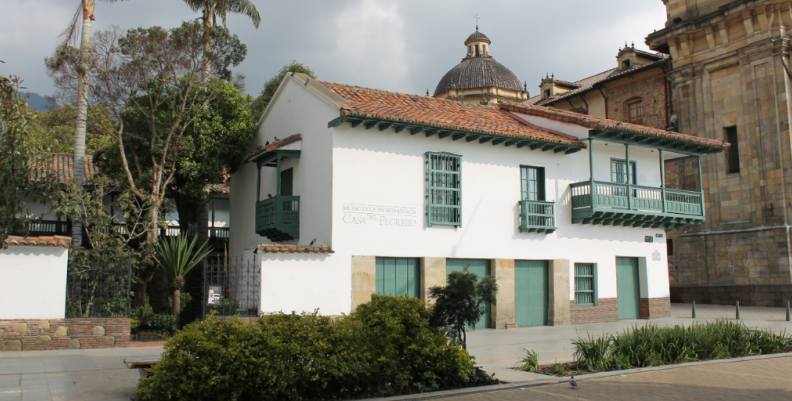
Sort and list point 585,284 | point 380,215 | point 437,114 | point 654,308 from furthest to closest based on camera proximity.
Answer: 1. point 654,308
2. point 585,284
3. point 437,114
4. point 380,215

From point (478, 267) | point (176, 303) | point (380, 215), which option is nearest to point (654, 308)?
point (478, 267)

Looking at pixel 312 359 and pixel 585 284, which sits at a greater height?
pixel 585 284

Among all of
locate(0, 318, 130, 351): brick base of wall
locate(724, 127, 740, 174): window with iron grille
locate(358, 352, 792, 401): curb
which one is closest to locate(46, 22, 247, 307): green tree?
locate(0, 318, 130, 351): brick base of wall

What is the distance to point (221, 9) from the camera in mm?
24922

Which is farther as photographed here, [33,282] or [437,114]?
[437,114]

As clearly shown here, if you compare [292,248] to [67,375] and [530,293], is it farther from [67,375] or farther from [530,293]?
[530,293]

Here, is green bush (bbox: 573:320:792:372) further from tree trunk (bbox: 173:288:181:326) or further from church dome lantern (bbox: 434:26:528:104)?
church dome lantern (bbox: 434:26:528:104)

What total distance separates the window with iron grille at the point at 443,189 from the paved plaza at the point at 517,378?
4464mm

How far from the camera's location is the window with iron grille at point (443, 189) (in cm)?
1678

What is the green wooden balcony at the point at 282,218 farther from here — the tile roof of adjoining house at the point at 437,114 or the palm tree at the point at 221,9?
the palm tree at the point at 221,9

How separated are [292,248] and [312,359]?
7.08 m

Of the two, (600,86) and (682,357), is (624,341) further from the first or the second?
(600,86)

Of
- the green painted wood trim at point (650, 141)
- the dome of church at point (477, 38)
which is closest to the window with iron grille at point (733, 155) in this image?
the green painted wood trim at point (650, 141)

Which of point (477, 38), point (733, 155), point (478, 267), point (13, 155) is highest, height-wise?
point (477, 38)
